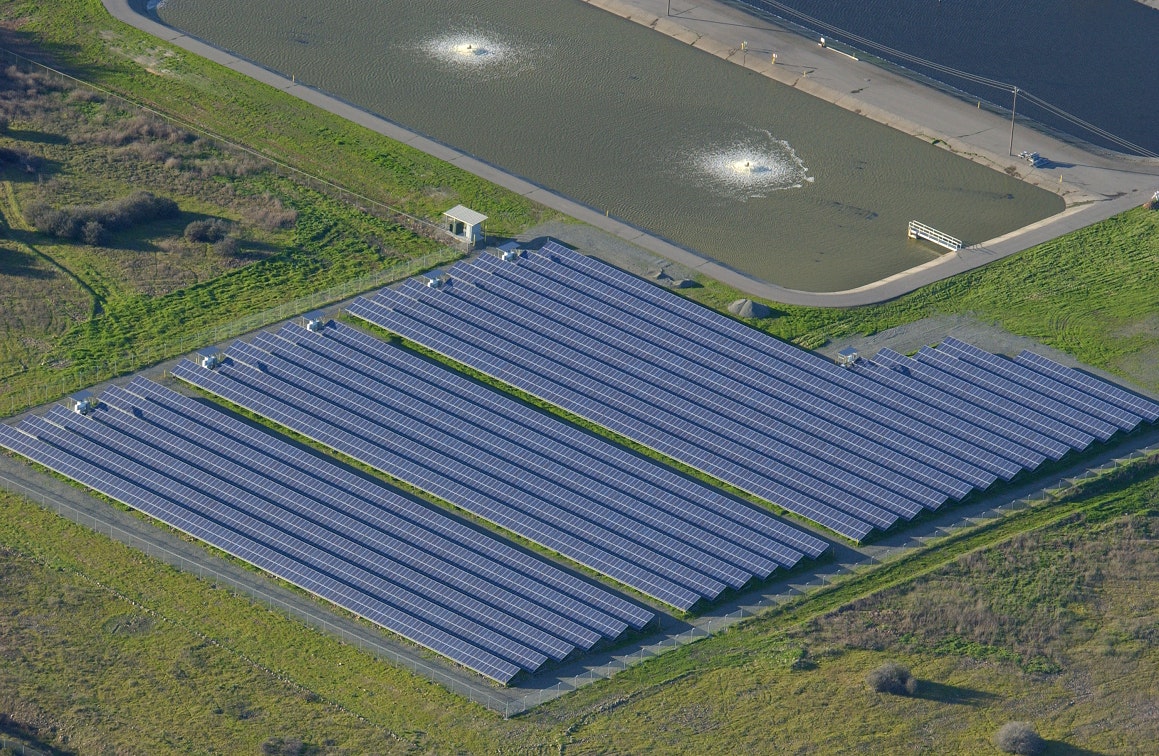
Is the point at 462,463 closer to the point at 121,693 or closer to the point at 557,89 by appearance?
the point at 121,693

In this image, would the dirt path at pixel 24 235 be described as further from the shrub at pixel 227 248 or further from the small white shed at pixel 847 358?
the small white shed at pixel 847 358

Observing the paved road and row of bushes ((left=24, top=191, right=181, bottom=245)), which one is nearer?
the paved road

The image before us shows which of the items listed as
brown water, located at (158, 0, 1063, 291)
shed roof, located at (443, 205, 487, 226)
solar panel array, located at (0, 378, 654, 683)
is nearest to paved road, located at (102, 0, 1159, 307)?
brown water, located at (158, 0, 1063, 291)

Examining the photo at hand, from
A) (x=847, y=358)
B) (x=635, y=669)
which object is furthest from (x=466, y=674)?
(x=847, y=358)

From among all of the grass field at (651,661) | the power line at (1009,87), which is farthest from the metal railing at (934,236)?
the power line at (1009,87)

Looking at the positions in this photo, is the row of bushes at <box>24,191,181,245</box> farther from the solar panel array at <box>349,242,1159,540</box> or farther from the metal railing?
the metal railing

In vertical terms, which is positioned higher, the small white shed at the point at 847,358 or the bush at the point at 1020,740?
the small white shed at the point at 847,358
